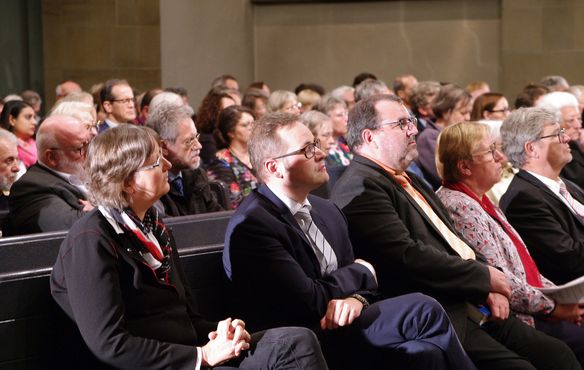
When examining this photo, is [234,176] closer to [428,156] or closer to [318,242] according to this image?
[428,156]

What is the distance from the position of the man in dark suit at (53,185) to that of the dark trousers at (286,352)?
1.50m

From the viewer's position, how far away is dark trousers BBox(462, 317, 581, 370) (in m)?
3.56

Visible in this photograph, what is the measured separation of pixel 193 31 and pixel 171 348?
9.45 meters

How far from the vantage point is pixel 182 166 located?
4.89 metres

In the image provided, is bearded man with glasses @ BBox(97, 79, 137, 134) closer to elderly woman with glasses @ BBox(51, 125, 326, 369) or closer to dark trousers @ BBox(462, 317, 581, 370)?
dark trousers @ BBox(462, 317, 581, 370)

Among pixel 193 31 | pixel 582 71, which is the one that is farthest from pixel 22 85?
pixel 582 71

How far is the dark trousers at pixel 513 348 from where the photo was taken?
140 inches

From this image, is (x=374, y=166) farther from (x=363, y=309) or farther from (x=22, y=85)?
(x=22, y=85)

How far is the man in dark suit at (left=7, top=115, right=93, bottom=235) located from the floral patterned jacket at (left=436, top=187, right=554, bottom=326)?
158 cm

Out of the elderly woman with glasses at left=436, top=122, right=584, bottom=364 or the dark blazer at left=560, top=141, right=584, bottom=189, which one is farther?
the dark blazer at left=560, top=141, right=584, bottom=189

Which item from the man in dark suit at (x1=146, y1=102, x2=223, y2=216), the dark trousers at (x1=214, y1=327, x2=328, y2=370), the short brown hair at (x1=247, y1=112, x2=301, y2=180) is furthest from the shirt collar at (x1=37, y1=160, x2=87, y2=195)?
the dark trousers at (x1=214, y1=327, x2=328, y2=370)

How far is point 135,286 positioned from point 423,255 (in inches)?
50.4

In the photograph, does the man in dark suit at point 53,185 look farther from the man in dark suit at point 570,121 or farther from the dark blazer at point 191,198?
the man in dark suit at point 570,121

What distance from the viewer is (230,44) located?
12336 mm
